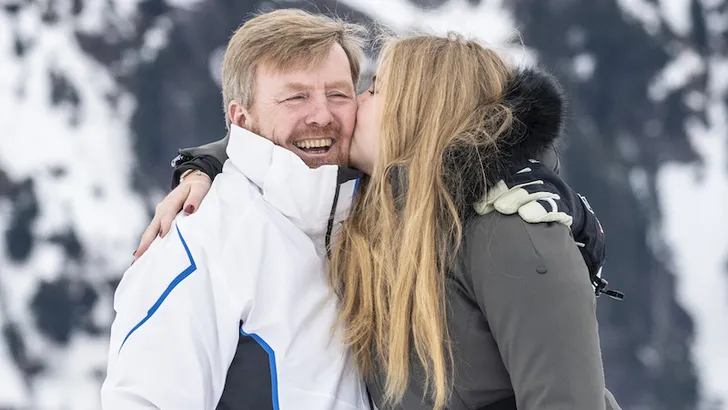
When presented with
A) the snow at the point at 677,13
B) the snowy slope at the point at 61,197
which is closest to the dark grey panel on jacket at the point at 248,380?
the snowy slope at the point at 61,197

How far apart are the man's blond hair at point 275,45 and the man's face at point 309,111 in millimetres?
19

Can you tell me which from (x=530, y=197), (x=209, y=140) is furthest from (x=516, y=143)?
(x=209, y=140)

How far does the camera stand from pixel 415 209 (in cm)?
150

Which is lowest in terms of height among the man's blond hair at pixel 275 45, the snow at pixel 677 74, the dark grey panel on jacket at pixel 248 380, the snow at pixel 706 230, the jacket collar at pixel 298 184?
the snow at pixel 706 230

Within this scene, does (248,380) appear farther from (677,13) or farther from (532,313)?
(677,13)

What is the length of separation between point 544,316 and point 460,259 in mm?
184

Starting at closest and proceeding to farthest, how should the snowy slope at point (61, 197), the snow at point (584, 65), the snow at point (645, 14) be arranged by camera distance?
the snowy slope at point (61, 197)
the snow at point (584, 65)
the snow at point (645, 14)

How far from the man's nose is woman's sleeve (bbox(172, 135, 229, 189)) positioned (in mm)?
277

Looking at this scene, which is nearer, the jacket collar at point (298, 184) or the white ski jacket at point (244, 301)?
the white ski jacket at point (244, 301)

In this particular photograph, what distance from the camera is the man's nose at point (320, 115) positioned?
5.95 ft

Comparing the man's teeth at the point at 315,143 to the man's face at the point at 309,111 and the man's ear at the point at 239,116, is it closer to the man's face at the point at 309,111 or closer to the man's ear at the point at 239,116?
the man's face at the point at 309,111

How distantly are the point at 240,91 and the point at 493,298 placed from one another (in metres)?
0.78

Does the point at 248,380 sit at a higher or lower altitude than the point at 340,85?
lower

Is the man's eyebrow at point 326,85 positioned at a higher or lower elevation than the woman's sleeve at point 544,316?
higher
